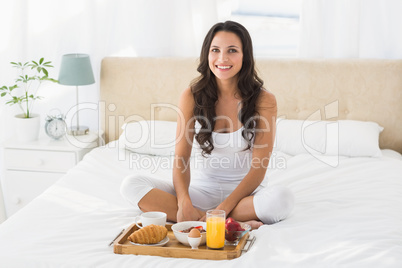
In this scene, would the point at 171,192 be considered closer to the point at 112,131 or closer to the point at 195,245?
the point at 195,245

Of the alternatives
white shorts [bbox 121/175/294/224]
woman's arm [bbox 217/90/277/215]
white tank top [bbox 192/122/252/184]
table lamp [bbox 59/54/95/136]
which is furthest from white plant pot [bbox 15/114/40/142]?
woman's arm [bbox 217/90/277/215]

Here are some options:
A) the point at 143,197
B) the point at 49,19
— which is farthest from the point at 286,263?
the point at 49,19

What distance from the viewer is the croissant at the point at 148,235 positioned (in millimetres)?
2066

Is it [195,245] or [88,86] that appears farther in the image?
[88,86]

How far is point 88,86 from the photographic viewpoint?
148 inches

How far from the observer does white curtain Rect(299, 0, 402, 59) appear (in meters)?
3.44

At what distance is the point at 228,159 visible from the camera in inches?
99.9

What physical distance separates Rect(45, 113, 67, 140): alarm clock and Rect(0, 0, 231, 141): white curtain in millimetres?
297

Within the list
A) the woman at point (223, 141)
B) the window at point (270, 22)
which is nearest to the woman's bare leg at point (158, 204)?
the woman at point (223, 141)

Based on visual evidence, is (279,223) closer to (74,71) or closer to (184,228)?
(184,228)

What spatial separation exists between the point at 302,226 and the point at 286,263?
0.36 m

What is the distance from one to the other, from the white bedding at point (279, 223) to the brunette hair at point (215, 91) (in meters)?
0.44

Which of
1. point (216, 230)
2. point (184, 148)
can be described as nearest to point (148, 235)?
point (216, 230)

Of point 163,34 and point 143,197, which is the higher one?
point 163,34
